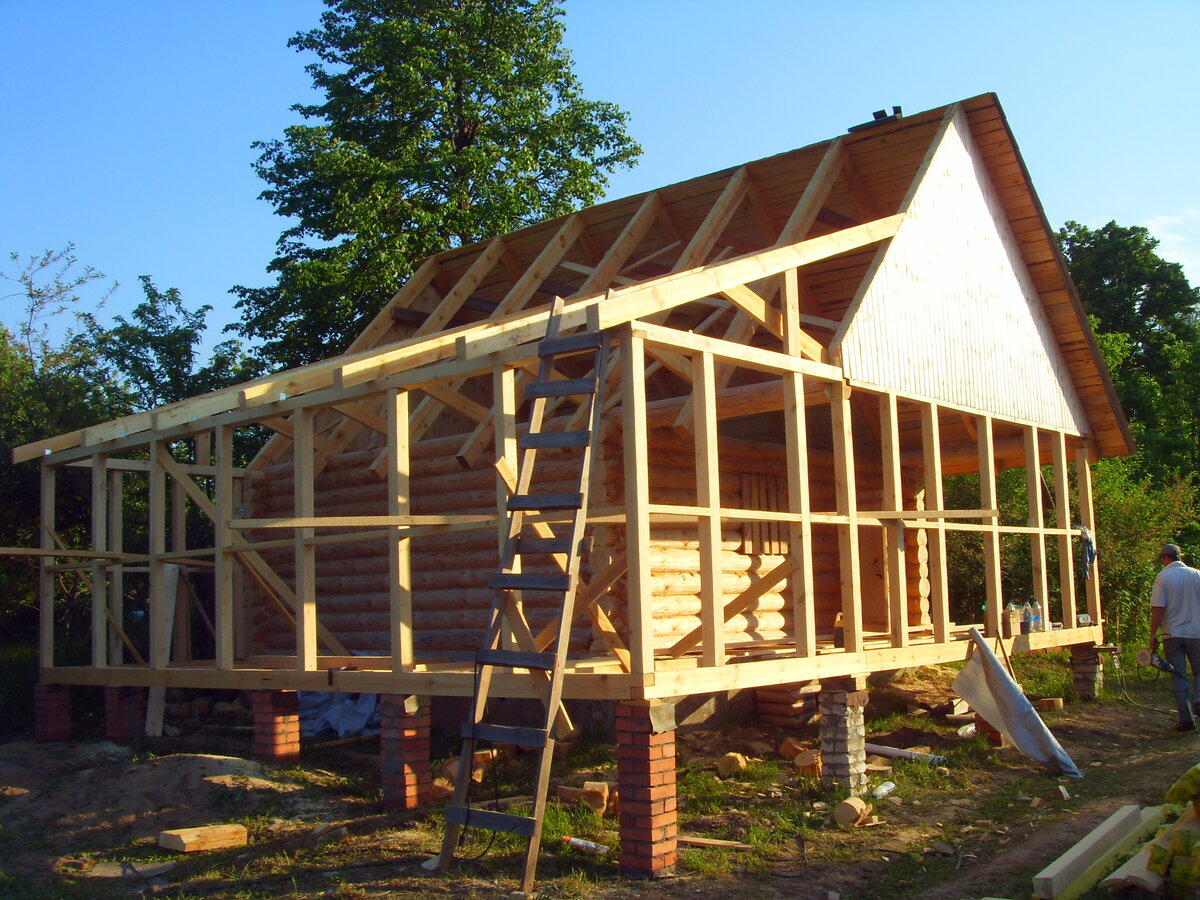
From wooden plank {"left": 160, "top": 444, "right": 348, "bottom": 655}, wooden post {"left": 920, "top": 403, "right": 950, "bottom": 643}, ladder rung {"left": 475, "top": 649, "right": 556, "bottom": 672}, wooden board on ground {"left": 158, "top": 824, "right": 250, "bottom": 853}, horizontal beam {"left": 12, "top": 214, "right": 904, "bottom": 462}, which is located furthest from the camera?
wooden post {"left": 920, "top": 403, "right": 950, "bottom": 643}

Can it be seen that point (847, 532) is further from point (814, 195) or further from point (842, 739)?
point (814, 195)

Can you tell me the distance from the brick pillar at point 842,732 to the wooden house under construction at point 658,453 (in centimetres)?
19

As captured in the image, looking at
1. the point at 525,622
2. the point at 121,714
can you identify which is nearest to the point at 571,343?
the point at 525,622

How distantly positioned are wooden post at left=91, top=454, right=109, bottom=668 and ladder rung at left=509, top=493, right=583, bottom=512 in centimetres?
647

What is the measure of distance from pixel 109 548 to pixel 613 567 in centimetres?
702

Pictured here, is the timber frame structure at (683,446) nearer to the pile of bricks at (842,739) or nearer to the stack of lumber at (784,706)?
the pile of bricks at (842,739)

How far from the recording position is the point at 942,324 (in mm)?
11594

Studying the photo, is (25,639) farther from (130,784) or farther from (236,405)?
(236,405)

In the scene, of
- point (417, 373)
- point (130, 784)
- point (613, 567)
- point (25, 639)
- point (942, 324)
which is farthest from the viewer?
point (25, 639)

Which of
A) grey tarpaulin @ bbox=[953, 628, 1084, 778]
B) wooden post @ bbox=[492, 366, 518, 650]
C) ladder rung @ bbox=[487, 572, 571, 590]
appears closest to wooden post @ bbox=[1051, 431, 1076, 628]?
grey tarpaulin @ bbox=[953, 628, 1084, 778]

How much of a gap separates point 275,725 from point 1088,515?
402 inches

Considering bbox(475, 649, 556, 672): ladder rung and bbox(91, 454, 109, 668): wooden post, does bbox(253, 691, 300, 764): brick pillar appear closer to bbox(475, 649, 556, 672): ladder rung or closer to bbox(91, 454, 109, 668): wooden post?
bbox(91, 454, 109, 668): wooden post

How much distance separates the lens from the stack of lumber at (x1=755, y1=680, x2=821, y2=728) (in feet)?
38.2

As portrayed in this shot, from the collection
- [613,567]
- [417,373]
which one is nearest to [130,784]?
[417,373]
